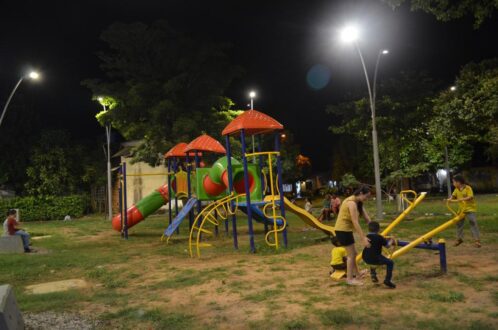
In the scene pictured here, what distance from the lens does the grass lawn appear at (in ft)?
17.2

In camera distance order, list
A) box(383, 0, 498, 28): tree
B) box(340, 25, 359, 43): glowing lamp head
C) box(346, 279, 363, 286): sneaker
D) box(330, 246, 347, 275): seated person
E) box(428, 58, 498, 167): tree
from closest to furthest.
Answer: box(346, 279, 363, 286): sneaker, box(330, 246, 347, 275): seated person, box(383, 0, 498, 28): tree, box(428, 58, 498, 167): tree, box(340, 25, 359, 43): glowing lamp head

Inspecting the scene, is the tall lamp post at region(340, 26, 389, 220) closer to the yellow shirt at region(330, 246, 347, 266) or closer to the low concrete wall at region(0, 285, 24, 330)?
the yellow shirt at region(330, 246, 347, 266)

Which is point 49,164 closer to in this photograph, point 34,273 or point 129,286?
point 34,273

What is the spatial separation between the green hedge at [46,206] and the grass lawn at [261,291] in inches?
809

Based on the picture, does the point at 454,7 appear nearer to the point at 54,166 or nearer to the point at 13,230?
the point at 13,230

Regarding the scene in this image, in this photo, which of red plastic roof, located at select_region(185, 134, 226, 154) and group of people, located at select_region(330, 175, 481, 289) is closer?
group of people, located at select_region(330, 175, 481, 289)

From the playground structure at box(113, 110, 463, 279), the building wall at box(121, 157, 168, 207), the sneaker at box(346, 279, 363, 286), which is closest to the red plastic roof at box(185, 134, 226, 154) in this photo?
the playground structure at box(113, 110, 463, 279)

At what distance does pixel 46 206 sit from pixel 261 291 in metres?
28.9

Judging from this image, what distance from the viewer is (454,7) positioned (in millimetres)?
11680

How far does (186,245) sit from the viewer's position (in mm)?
13719

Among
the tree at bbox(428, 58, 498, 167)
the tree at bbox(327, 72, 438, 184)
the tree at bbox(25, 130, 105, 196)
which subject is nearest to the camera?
the tree at bbox(428, 58, 498, 167)

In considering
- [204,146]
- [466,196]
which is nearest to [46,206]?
[204,146]

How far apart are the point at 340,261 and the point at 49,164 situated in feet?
105

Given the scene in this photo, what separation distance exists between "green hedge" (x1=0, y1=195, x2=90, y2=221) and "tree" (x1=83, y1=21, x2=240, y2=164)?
37.8 feet
